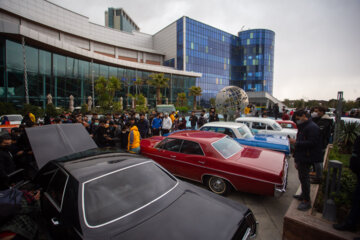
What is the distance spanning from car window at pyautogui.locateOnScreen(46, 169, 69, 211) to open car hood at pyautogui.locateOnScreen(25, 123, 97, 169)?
159 centimetres

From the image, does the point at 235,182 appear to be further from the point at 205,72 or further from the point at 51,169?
the point at 205,72

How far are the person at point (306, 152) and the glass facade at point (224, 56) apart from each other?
46675 millimetres

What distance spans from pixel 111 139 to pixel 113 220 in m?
4.64

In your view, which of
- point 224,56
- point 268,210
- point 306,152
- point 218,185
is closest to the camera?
point 306,152

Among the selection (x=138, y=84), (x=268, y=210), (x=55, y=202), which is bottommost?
(x=268, y=210)

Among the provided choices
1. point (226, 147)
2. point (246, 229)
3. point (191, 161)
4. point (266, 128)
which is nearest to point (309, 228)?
point (246, 229)

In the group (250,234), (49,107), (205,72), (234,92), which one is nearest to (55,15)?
(49,107)

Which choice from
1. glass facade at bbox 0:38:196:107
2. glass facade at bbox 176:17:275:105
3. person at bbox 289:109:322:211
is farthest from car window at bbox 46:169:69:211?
glass facade at bbox 176:17:275:105

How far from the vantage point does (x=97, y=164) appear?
2.49 meters

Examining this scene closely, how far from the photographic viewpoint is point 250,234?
2209 mm

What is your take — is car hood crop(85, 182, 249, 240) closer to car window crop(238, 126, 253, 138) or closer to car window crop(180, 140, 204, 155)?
car window crop(180, 140, 204, 155)

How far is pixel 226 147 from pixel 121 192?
3170 millimetres

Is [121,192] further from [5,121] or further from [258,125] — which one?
[5,121]

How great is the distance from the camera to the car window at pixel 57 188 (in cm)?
228
